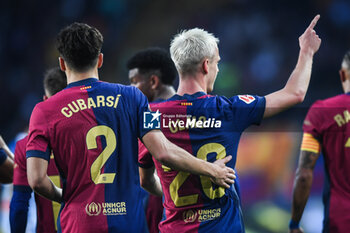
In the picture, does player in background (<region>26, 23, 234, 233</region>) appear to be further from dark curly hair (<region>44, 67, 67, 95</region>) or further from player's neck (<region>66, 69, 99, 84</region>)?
dark curly hair (<region>44, 67, 67, 95</region>)

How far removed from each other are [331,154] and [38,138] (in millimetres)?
2091

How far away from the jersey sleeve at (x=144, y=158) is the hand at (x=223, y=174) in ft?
1.73

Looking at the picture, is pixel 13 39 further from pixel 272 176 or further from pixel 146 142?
pixel 146 142

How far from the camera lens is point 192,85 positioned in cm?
306

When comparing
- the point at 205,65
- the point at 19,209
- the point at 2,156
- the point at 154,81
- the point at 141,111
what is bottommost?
the point at 19,209

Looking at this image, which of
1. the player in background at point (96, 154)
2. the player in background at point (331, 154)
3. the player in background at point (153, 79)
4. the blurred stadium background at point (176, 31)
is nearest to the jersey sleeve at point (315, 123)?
the player in background at point (331, 154)

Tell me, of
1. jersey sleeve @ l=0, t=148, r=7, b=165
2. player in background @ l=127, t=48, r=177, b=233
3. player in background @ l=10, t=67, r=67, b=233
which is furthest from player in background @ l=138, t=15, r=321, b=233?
player in background @ l=127, t=48, r=177, b=233

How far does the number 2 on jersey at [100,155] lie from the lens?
8.26ft

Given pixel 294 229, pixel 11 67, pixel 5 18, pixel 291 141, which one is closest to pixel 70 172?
pixel 294 229

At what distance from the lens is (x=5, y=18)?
11.6 m

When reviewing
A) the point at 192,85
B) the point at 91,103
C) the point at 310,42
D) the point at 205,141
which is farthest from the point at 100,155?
the point at 310,42

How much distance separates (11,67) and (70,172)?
9263 millimetres

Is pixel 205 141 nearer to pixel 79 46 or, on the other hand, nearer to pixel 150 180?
pixel 150 180

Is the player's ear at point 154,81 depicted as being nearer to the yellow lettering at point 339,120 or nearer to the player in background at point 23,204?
the player in background at point 23,204
